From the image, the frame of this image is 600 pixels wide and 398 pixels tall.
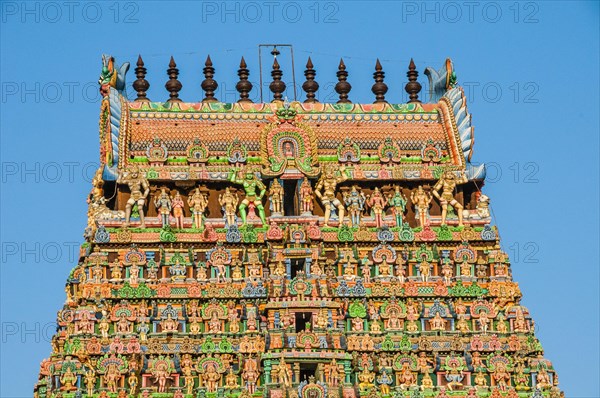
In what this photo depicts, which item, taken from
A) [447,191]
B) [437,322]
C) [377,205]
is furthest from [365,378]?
[447,191]

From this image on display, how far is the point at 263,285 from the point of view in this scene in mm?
81625

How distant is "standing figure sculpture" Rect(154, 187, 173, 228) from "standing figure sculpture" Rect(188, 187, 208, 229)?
843 millimetres

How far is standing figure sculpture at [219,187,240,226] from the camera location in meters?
83.9

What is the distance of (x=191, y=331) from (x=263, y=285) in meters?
3.31

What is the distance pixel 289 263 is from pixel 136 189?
265 inches

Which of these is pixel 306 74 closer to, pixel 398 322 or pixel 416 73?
pixel 416 73

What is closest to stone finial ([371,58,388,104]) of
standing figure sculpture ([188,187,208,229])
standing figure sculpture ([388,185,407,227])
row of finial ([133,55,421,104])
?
row of finial ([133,55,421,104])

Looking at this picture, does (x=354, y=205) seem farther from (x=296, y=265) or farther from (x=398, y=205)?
(x=296, y=265)

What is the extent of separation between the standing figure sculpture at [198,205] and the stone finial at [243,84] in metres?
6.63

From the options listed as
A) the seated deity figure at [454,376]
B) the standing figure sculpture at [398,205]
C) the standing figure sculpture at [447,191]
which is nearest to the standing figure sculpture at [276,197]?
the standing figure sculpture at [398,205]

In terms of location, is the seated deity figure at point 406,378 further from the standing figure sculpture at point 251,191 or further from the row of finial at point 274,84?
the row of finial at point 274,84

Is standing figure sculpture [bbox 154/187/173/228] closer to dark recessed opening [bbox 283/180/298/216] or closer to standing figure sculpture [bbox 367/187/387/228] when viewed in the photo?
dark recessed opening [bbox 283/180/298/216]

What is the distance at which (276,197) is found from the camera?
8394cm

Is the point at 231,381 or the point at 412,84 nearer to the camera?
the point at 231,381
